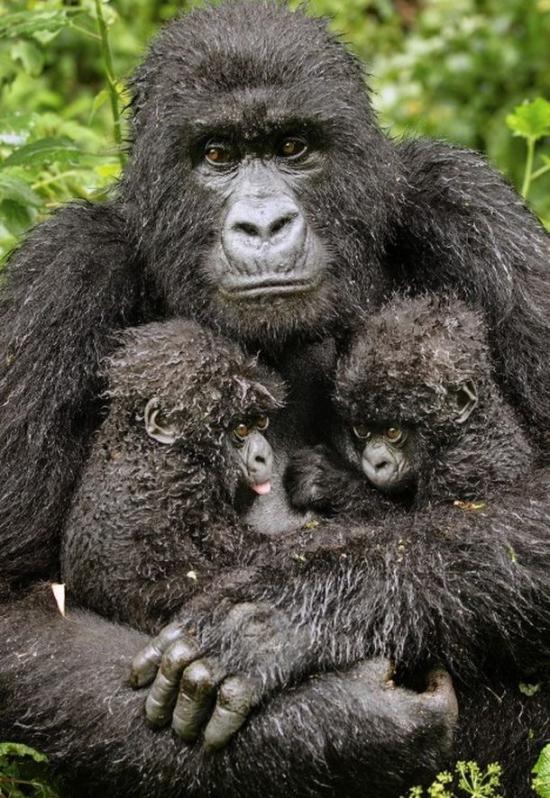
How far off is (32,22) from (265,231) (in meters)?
1.91

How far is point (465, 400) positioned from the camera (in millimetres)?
4848

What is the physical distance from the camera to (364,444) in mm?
5070

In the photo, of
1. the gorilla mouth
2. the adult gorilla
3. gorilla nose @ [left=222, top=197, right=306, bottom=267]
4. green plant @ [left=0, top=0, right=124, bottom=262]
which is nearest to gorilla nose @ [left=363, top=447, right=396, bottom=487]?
the adult gorilla

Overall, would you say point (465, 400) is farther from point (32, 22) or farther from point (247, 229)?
point (32, 22)

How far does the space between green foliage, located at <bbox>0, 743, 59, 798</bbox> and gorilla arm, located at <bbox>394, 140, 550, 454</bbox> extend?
80.1 inches

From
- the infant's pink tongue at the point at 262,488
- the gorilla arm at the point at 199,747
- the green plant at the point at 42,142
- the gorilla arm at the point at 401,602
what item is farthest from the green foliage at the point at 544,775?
the green plant at the point at 42,142

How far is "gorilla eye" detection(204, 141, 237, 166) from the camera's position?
492cm

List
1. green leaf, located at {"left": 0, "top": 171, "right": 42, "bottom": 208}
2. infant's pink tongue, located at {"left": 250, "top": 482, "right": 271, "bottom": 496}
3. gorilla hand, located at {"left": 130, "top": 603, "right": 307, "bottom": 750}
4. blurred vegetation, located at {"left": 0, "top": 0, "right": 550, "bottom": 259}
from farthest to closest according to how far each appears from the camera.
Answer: blurred vegetation, located at {"left": 0, "top": 0, "right": 550, "bottom": 259}
green leaf, located at {"left": 0, "top": 171, "right": 42, "bottom": 208}
infant's pink tongue, located at {"left": 250, "top": 482, "right": 271, "bottom": 496}
gorilla hand, located at {"left": 130, "top": 603, "right": 307, "bottom": 750}

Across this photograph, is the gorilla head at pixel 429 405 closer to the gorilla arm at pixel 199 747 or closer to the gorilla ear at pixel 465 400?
the gorilla ear at pixel 465 400

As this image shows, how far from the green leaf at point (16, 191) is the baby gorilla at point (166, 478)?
137 centimetres

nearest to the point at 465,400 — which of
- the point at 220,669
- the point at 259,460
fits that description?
the point at 259,460

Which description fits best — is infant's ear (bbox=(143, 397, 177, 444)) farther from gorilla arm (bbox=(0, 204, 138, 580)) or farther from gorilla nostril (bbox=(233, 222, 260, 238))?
gorilla nostril (bbox=(233, 222, 260, 238))

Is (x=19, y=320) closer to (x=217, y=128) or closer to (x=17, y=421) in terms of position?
(x=17, y=421)

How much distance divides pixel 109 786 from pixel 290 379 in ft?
5.22
